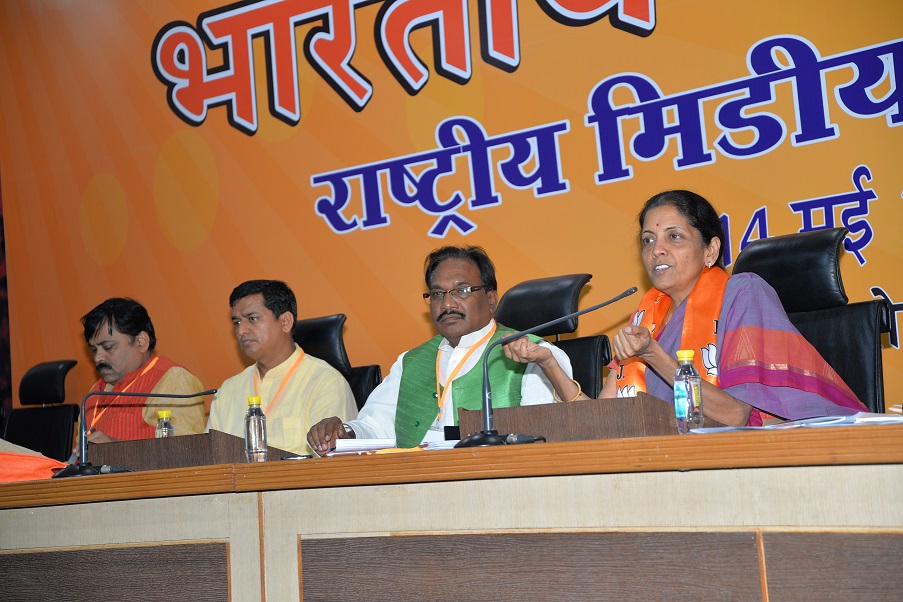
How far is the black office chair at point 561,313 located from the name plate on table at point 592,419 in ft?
3.97

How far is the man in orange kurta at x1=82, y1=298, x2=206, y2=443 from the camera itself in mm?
3730

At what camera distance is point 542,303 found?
296 centimetres

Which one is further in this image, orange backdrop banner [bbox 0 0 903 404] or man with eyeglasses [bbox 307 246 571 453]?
orange backdrop banner [bbox 0 0 903 404]

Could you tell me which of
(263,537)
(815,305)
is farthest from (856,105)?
(263,537)

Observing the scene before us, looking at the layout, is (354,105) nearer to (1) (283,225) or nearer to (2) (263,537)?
(1) (283,225)

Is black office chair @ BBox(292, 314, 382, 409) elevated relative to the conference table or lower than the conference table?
elevated

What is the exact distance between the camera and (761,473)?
1.29 metres

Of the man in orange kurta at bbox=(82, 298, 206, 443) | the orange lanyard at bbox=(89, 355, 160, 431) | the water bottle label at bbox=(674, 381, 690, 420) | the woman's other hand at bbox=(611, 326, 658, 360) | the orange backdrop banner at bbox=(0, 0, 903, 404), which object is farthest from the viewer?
the orange lanyard at bbox=(89, 355, 160, 431)

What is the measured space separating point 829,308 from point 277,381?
5.87 ft

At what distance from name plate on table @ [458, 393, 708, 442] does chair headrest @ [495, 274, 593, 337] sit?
1.18 metres

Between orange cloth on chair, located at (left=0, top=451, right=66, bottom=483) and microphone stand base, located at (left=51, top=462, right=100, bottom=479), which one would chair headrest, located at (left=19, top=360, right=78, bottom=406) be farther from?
microphone stand base, located at (left=51, top=462, right=100, bottom=479)

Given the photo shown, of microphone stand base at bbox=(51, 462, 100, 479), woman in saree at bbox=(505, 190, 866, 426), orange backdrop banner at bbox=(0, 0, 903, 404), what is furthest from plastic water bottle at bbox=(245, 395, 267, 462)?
orange backdrop banner at bbox=(0, 0, 903, 404)

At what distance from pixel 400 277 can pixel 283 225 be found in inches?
25.1

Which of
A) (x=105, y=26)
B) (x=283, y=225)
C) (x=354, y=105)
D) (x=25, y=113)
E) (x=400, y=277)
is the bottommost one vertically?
(x=400, y=277)
